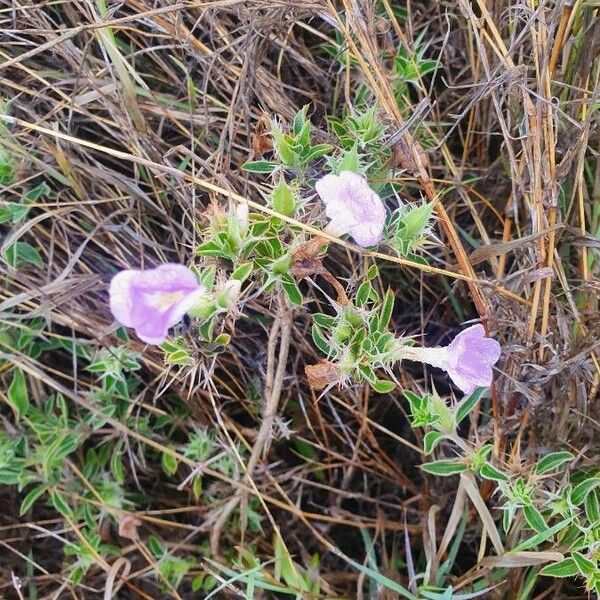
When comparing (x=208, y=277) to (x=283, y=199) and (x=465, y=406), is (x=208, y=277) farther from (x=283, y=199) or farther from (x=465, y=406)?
(x=465, y=406)

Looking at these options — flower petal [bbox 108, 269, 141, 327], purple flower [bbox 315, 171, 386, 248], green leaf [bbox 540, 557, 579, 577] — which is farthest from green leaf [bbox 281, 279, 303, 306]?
green leaf [bbox 540, 557, 579, 577]

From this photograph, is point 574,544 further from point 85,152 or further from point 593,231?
point 85,152

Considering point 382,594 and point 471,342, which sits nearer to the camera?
point 471,342

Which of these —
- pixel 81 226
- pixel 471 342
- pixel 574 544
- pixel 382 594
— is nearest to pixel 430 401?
pixel 471 342

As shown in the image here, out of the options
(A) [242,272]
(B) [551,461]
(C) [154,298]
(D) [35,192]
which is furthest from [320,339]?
(D) [35,192]

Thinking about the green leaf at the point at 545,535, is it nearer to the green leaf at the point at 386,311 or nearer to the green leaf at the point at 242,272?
the green leaf at the point at 386,311

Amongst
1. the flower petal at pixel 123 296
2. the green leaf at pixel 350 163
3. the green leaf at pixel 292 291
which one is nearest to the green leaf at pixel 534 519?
the green leaf at pixel 292 291

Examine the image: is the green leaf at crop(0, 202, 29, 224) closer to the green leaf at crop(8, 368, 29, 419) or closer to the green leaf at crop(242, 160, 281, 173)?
the green leaf at crop(8, 368, 29, 419)
